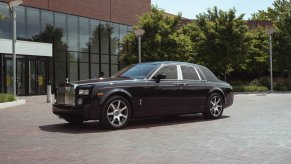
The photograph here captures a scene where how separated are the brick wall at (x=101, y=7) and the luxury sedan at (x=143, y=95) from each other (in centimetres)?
2111

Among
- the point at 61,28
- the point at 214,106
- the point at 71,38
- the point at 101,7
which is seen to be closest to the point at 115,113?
the point at 214,106

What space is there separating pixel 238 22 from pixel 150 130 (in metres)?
25.8

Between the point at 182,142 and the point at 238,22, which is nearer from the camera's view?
the point at 182,142

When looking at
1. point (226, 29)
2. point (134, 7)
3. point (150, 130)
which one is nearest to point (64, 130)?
point (150, 130)

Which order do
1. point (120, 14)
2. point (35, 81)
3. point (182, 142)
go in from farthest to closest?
1. point (120, 14)
2. point (35, 81)
3. point (182, 142)

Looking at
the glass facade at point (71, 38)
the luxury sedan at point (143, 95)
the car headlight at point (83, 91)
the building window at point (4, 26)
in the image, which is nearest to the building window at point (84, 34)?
the glass facade at point (71, 38)

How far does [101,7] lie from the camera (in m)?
37.2

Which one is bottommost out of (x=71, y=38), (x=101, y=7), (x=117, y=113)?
(x=117, y=113)

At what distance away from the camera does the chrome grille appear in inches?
379

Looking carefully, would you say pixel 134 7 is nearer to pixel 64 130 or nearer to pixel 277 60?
pixel 277 60

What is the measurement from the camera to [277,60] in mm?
35438

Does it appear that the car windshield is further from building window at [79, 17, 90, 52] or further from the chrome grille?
building window at [79, 17, 90, 52]

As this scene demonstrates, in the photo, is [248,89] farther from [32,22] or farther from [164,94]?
[164,94]

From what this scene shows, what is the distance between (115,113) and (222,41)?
24.8 meters
